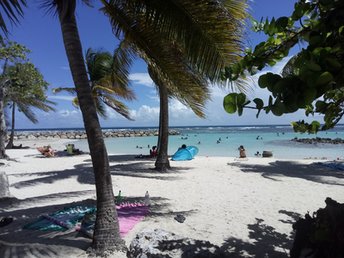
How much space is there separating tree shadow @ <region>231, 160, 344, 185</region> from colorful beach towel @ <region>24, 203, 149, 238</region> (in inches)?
231

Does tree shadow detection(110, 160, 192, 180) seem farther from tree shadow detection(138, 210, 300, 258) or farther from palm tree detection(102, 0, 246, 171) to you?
palm tree detection(102, 0, 246, 171)

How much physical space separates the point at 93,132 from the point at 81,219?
2.27 metres

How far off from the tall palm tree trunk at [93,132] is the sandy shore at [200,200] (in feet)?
1.35

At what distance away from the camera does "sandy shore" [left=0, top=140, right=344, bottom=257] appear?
441 cm

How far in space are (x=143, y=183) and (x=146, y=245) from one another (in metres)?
5.41

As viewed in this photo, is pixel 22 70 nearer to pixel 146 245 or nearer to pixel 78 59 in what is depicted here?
pixel 78 59

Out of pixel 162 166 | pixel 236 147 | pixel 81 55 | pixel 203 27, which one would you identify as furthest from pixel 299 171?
pixel 236 147

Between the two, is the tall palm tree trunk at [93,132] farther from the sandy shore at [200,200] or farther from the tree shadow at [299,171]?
the tree shadow at [299,171]

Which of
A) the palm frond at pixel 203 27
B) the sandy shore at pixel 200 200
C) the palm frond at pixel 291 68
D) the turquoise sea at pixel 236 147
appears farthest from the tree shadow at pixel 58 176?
the turquoise sea at pixel 236 147

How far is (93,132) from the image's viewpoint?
3.87 metres

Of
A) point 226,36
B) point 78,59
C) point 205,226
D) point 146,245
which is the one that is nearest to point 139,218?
point 205,226

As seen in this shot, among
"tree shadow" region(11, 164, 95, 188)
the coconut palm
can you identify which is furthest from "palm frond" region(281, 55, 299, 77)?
"tree shadow" region(11, 164, 95, 188)

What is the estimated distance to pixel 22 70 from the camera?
14844mm

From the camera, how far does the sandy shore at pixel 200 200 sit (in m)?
4.41
